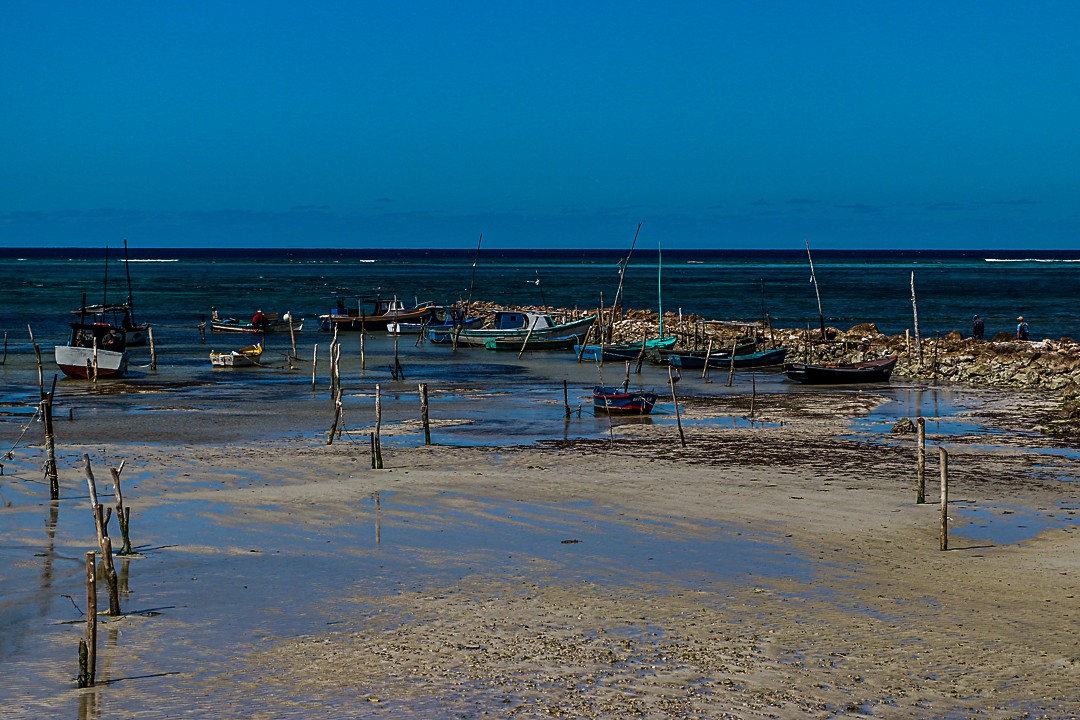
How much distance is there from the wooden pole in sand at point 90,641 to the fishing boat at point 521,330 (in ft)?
139

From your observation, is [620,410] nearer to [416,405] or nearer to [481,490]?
[416,405]

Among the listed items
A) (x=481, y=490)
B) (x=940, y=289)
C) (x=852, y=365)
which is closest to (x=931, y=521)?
(x=481, y=490)

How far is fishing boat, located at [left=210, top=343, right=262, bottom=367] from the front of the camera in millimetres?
45281

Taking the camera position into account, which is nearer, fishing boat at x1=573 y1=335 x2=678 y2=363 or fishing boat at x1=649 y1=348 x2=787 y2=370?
fishing boat at x1=649 y1=348 x2=787 y2=370

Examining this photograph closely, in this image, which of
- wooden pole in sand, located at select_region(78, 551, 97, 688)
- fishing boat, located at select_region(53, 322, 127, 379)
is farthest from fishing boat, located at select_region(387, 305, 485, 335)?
wooden pole in sand, located at select_region(78, 551, 97, 688)

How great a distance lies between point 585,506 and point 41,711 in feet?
32.6

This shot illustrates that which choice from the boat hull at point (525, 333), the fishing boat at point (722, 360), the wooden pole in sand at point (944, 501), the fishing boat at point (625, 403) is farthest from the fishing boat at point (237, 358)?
the wooden pole in sand at point (944, 501)

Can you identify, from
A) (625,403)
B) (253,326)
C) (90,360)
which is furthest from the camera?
(253,326)

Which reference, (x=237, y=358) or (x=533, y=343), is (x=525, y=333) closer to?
(x=533, y=343)

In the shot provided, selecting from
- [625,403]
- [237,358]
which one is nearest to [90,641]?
[625,403]

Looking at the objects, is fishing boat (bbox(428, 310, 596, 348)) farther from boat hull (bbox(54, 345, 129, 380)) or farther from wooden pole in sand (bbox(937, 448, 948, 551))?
wooden pole in sand (bbox(937, 448, 948, 551))

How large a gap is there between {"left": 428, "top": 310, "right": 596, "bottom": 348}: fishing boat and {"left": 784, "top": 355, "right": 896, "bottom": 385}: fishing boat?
605 inches

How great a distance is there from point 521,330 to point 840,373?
1893 cm

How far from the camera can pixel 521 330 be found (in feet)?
179
